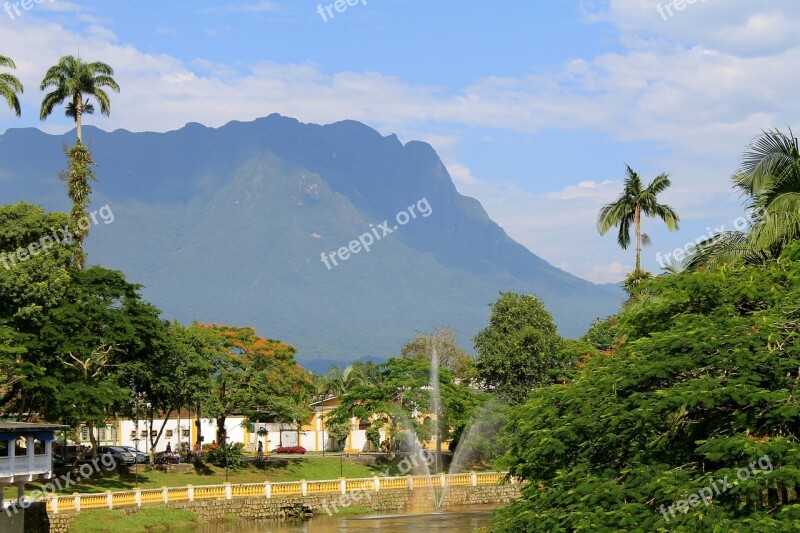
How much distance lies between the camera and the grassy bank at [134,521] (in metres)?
48.9

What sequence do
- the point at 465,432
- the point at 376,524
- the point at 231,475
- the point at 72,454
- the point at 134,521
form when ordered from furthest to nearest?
1. the point at 465,432
2. the point at 72,454
3. the point at 231,475
4. the point at 376,524
5. the point at 134,521

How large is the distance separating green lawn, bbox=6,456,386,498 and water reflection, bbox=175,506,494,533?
22.5 ft

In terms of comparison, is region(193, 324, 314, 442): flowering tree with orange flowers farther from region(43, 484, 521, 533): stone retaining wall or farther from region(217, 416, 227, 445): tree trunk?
region(43, 484, 521, 533): stone retaining wall

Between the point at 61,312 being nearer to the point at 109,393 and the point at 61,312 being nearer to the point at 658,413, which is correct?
the point at 109,393

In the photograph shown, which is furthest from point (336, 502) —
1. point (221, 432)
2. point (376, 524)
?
point (221, 432)

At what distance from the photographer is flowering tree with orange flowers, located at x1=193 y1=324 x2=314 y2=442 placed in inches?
2758

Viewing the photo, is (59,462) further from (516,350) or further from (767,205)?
(767,205)

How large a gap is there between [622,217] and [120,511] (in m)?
34.5

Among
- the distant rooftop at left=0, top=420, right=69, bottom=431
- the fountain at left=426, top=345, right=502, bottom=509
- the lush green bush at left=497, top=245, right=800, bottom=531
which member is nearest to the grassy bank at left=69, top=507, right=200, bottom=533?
the distant rooftop at left=0, top=420, right=69, bottom=431

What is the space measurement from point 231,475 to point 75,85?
25816 mm

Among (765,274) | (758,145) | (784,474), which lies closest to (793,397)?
(784,474)

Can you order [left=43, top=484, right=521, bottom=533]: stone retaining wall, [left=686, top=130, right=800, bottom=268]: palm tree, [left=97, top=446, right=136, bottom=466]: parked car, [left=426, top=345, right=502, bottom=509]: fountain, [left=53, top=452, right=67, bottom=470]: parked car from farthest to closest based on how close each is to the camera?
[left=426, top=345, right=502, bottom=509]: fountain
[left=97, top=446, right=136, bottom=466]: parked car
[left=53, top=452, right=67, bottom=470]: parked car
[left=43, top=484, right=521, bottom=533]: stone retaining wall
[left=686, top=130, right=800, bottom=268]: palm tree

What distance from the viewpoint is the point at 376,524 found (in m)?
55.7

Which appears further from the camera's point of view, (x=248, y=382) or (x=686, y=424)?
(x=248, y=382)
